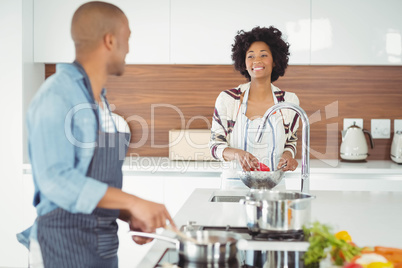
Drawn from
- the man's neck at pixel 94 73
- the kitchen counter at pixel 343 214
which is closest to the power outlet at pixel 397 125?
the kitchen counter at pixel 343 214

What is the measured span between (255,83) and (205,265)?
5.44 ft

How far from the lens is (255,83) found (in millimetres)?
2611

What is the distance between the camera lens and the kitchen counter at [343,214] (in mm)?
1441

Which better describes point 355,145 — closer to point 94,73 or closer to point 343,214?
point 343,214

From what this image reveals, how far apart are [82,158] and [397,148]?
2.72 m

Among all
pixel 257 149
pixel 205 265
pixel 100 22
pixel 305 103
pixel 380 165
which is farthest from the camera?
pixel 305 103

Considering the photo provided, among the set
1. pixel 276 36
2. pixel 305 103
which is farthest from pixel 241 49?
pixel 305 103

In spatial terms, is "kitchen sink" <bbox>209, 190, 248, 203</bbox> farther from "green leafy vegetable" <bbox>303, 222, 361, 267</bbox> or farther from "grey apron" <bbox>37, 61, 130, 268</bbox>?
"green leafy vegetable" <bbox>303, 222, 361, 267</bbox>

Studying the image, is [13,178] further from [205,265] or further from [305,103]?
[205,265]

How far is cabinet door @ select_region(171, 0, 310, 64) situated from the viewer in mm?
3344

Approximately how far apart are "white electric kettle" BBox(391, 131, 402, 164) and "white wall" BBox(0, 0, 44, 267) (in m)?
2.52

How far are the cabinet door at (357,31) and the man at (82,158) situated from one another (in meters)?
2.37

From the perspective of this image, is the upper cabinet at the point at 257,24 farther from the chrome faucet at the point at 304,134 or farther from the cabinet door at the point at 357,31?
the chrome faucet at the point at 304,134

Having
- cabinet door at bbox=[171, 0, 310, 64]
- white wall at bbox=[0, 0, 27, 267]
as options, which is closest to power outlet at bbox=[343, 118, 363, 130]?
cabinet door at bbox=[171, 0, 310, 64]
